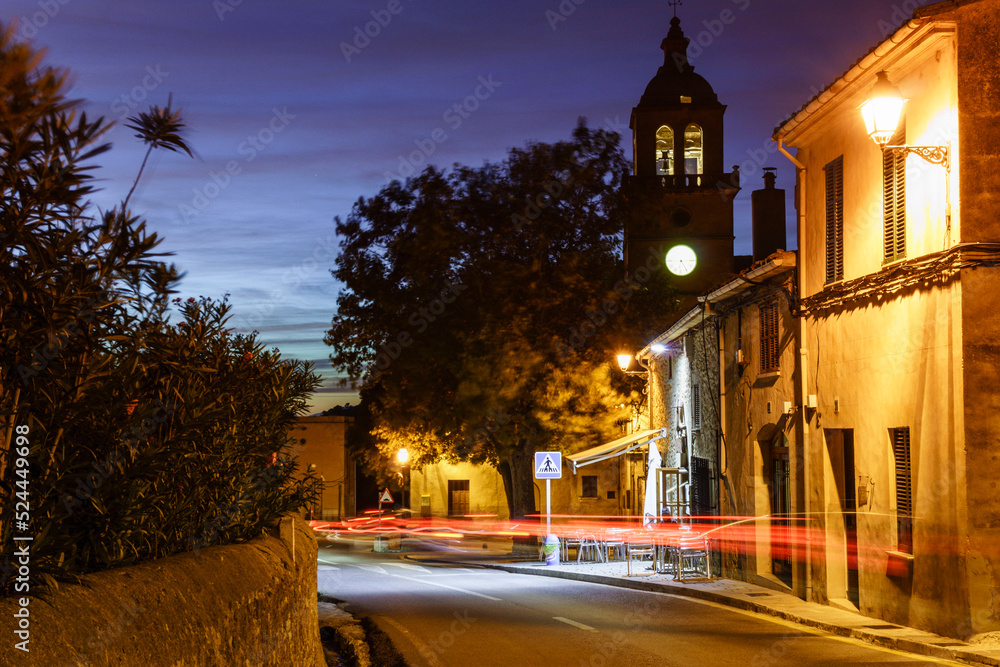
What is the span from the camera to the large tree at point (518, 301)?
3061cm

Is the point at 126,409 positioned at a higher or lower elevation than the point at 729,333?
lower

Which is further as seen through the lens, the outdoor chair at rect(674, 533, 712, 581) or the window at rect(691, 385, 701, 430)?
the window at rect(691, 385, 701, 430)

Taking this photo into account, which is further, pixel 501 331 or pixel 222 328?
pixel 501 331

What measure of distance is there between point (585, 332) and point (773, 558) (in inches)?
503

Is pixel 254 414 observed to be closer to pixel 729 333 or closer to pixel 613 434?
pixel 729 333

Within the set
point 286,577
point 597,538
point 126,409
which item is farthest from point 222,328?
point 597,538

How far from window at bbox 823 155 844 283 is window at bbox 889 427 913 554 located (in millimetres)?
3096

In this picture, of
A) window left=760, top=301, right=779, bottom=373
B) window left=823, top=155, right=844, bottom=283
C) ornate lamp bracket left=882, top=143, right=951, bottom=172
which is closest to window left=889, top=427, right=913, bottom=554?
window left=823, top=155, right=844, bottom=283

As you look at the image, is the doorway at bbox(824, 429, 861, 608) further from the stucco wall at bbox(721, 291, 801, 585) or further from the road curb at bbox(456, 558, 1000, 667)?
the road curb at bbox(456, 558, 1000, 667)

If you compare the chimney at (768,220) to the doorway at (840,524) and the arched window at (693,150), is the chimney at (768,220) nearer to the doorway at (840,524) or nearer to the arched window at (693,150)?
the doorway at (840,524)

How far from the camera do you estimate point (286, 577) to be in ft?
27.7

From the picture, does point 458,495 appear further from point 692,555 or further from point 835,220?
point 835,220

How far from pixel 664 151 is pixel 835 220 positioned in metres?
29.9

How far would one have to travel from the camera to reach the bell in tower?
145 ft
